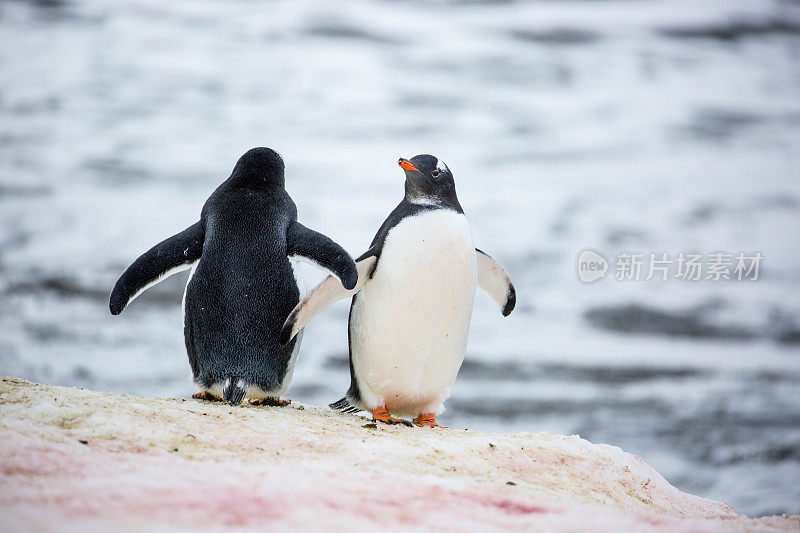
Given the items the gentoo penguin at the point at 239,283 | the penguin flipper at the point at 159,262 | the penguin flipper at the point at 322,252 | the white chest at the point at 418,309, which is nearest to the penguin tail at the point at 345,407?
the white chest at the point at 418,309

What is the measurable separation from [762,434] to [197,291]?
6.83 metres

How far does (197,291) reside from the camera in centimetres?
264

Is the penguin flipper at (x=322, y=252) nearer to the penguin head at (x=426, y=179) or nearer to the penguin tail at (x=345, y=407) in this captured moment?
the penguin head at (x=426, y=179)

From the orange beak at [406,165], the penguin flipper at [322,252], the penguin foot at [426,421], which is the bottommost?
the penguin foot at [426,421]

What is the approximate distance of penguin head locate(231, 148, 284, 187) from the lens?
2.87 metres

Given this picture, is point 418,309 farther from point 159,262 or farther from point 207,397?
point 159,262

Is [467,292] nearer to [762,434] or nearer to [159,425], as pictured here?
[159,425]

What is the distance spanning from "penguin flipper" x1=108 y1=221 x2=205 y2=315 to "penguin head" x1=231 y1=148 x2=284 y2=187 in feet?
0.91

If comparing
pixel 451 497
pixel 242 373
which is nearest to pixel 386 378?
pixel 242 373

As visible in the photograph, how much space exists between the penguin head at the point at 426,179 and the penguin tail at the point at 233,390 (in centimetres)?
96

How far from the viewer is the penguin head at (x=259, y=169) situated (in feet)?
9.43
